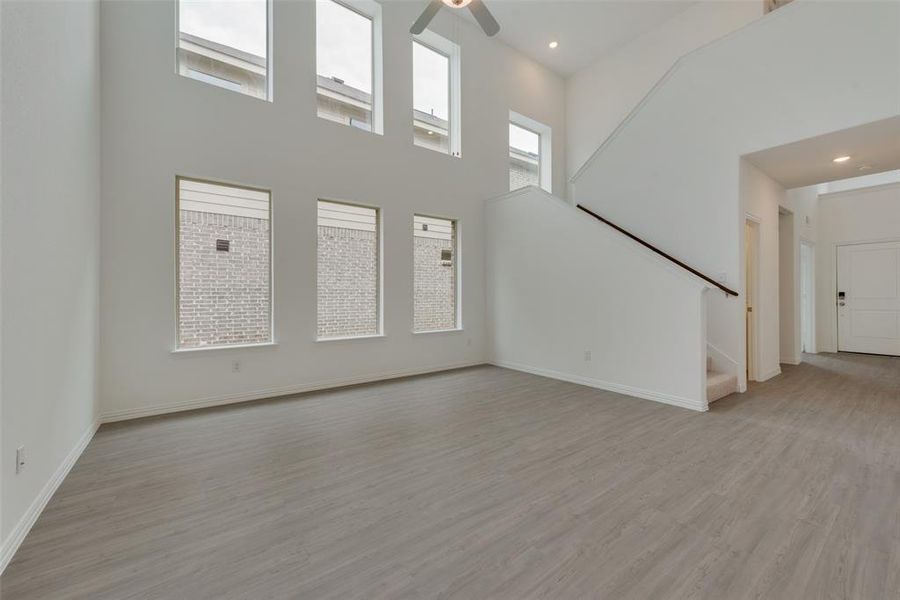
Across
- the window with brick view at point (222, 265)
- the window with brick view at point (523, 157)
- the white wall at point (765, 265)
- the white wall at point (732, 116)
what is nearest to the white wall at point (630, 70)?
the window with brick view at point (523, 157)

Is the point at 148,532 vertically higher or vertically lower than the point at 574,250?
lower

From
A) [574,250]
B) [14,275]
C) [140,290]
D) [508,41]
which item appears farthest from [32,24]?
[508,41]

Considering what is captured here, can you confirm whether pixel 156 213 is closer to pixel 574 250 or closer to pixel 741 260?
pixel 574 250

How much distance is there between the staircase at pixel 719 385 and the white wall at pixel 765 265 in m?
1.02

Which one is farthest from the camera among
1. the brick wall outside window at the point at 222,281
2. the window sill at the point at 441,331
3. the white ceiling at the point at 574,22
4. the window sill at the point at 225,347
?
the white ceiling at the point at 574,22

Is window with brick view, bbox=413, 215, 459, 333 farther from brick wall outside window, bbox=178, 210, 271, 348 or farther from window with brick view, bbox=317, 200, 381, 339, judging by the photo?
brick wall outside window, bbox=178, 210, 271, 348

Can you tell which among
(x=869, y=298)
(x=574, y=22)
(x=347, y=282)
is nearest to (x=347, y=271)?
(x=347, y=282)

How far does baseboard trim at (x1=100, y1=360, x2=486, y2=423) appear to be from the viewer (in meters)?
3.76

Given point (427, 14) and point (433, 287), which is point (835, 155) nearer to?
point (427, 14)

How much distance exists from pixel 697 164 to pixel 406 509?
5.45m

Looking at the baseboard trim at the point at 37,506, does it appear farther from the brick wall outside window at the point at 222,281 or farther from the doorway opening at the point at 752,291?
the doorway opening at the point at 752,291

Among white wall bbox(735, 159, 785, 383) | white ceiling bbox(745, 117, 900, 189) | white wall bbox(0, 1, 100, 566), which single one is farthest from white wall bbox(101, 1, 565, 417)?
white ceiling bbox(745, 117, 900, 189)

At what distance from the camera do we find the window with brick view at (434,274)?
598 cm

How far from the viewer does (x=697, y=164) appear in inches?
201
